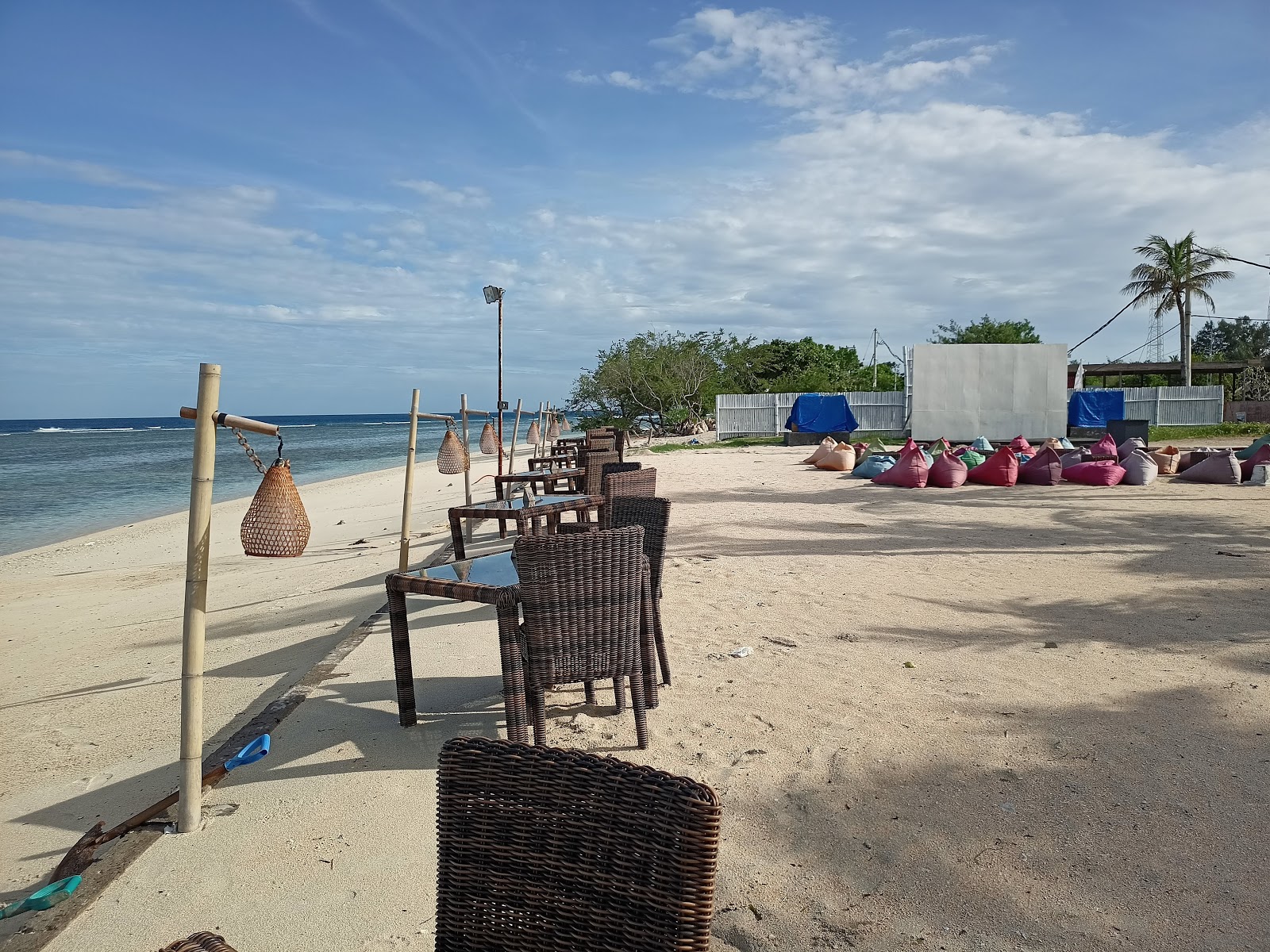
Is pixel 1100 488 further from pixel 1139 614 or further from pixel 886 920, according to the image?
pixel 886 920

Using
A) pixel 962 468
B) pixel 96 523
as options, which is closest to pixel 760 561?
pixel 962 468

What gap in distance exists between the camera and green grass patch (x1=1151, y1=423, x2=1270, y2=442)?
79.2ft

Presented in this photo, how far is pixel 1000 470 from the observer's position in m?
13.3

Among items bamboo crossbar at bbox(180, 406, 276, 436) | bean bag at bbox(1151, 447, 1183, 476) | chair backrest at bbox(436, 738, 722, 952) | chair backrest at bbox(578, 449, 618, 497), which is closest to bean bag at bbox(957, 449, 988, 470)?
bean bag at bbox(1151, 447, 1183, 476)

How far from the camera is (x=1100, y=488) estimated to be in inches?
499

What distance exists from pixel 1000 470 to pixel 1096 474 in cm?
138

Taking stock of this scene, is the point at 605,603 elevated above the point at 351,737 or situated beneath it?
elevated above

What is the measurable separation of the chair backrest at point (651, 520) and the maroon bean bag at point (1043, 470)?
10750mm

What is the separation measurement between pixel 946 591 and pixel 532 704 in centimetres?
392

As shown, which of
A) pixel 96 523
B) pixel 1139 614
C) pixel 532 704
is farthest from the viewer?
pixel 96 523

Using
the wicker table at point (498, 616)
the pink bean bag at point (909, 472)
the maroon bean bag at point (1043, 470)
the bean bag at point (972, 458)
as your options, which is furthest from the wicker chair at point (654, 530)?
the bean bag at point (972, 458)

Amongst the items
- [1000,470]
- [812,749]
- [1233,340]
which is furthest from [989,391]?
[1233,340]

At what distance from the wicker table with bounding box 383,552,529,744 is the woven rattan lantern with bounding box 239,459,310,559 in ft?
1.67

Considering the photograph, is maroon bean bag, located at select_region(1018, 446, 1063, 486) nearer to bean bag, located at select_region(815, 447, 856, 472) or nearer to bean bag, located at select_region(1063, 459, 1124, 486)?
bean bag, located at select_region(1063, 459, 1124, 486)
